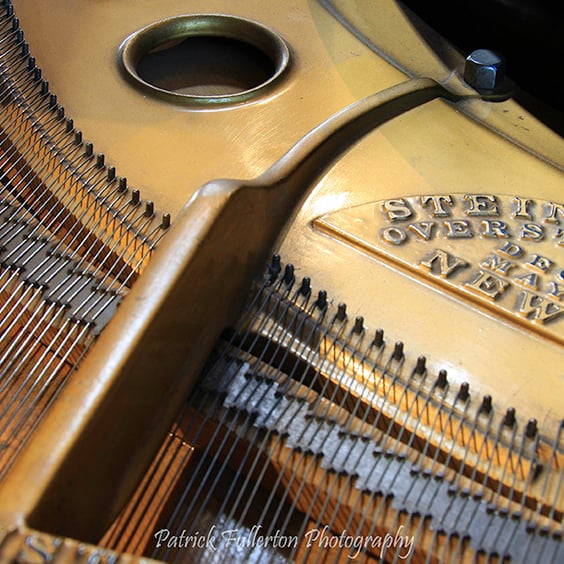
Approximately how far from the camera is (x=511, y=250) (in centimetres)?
228

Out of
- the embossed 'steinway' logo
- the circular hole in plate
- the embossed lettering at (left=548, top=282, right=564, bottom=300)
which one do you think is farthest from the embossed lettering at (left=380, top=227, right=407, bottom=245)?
the circular hole in plate

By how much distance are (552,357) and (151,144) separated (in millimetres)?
→ 1332

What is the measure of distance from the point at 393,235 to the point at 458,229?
0.59ft

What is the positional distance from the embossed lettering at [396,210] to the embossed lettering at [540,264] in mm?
349

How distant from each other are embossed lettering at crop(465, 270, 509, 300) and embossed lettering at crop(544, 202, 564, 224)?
288 mm

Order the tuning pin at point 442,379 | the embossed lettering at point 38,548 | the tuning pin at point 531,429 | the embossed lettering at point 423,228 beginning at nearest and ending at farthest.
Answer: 1. the embossed lettering at point 38,548
2. the tuning pin at point 531,429
3. the tuning pin at point 442,379
4. the embossed lettering at point 423,228

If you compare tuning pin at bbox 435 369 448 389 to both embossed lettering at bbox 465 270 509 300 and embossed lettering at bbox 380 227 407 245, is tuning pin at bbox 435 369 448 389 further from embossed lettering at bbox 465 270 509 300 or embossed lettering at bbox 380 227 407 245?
embossed lettering at bbox 380 227 407 245

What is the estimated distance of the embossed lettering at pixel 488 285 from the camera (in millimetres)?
2174

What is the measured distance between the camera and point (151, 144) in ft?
8.59

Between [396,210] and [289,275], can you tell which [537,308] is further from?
[289,275]

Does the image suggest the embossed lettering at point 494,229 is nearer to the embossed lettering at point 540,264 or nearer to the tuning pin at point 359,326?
the embossed lettering at point 540,264

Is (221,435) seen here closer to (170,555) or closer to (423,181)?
(170,555)

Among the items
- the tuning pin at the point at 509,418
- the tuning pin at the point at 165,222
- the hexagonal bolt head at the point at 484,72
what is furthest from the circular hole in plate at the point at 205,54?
the tuning pin at the point at 509,418

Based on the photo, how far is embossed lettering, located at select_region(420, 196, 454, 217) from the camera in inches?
93.6
